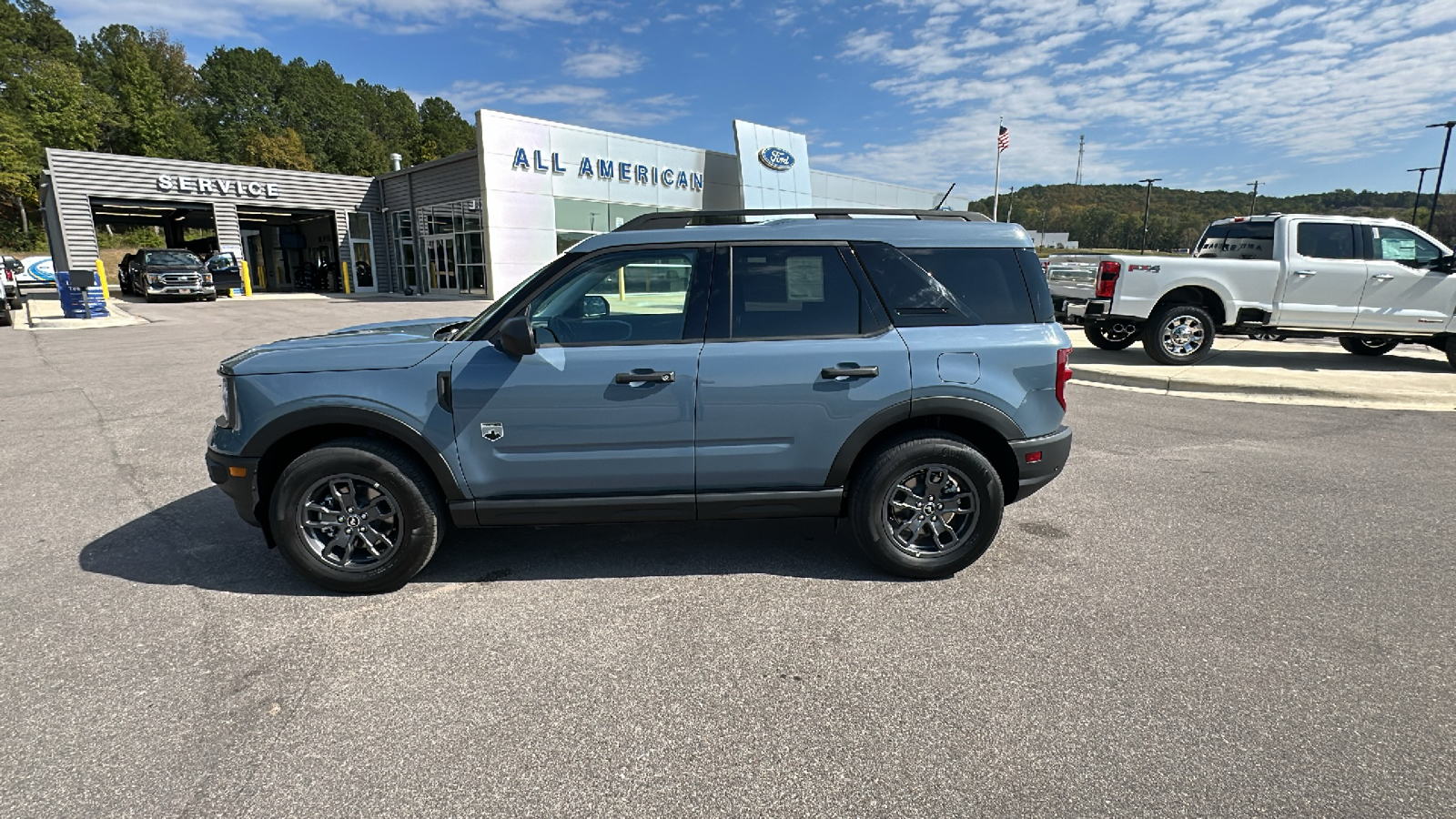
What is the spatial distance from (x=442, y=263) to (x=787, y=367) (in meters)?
28.6

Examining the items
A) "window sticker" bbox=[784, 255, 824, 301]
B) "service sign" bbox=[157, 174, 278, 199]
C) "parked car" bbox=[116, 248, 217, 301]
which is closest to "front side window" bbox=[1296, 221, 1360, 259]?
"window sticker" bbox=[784, 255, 824, 301]

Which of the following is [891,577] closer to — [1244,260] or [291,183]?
[1244,260]

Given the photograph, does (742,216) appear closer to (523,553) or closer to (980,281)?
(980,281)

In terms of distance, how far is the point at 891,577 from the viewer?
3697mm

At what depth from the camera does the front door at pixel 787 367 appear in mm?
3377

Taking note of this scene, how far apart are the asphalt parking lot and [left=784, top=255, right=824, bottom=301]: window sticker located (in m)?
1.45

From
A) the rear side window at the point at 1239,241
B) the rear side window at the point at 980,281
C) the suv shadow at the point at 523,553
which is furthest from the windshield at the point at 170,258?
the rear side window at the point at 1239,241

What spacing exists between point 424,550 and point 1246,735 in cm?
345

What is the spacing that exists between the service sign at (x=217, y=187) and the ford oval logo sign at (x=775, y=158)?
64.6 ft

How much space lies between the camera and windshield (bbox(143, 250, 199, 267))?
80.4 ft

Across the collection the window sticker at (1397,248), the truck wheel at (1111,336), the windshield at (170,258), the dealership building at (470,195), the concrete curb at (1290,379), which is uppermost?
the dealership building at (470,195)

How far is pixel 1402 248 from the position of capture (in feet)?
31.6

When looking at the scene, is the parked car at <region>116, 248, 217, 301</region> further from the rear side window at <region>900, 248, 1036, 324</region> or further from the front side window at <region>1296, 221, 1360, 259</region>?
the front side window at <region>1296, 221, 1360, 259</region>

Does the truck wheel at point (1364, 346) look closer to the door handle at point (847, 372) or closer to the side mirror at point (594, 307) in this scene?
the door handle at point (847, 372)
